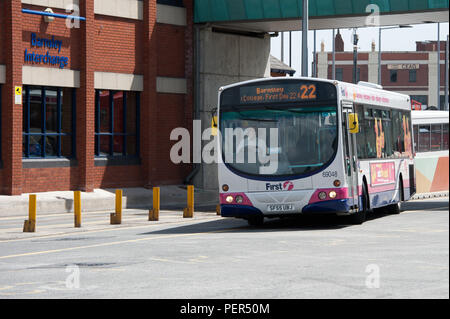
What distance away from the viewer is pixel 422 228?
707 inches

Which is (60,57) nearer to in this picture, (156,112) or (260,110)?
(156,112)

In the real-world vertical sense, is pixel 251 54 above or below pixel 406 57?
below

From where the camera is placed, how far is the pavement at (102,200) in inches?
1001

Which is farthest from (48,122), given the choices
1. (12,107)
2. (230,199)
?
(230,199)

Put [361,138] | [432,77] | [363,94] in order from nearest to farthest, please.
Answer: [361,138] → [363,94] → [432,77]

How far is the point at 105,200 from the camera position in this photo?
28172 mm

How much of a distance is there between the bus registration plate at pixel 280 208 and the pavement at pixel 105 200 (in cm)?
992

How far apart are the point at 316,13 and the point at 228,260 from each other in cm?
1799

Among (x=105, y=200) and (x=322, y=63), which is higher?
(x=322, y=63)

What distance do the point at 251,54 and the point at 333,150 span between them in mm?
17299

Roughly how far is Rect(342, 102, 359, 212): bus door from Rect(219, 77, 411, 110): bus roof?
0.29 m

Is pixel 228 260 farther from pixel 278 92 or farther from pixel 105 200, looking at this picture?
pixel 105 200
